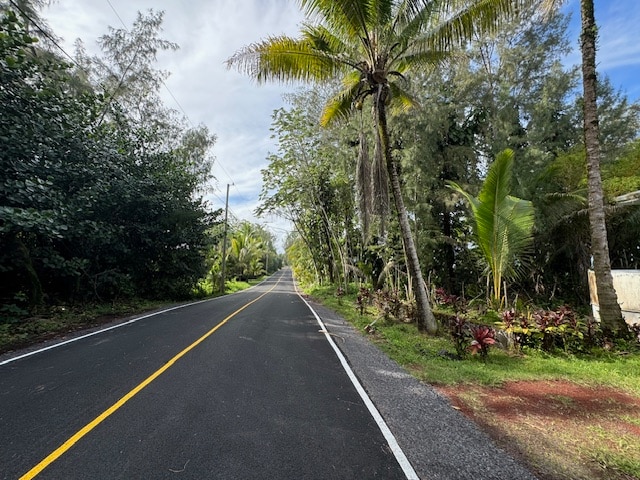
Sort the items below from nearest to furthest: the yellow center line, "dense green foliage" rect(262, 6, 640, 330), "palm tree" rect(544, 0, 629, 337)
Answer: the yellow center line → "palm tree" rect(544, 0, 629, 337) → "dense green foliage" rect(262, 6, 640, 330)

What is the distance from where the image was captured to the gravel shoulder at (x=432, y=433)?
2754 millimetres

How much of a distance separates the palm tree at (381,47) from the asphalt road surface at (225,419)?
14.4 ft

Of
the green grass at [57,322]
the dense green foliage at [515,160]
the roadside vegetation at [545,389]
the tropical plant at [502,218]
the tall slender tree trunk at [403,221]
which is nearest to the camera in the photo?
the roadside vegetation at [545,389]

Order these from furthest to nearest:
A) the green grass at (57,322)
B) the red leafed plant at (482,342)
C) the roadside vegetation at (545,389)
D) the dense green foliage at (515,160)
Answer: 1. the dense green foliage at (515,160)
2. the green grass at (57,322)
3. the red leafed plant at (482,342)
4. the roadside vegetation at (545,389)

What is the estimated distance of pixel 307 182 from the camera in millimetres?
20391

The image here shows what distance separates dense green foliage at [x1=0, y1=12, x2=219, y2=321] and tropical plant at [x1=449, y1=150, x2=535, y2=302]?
9.77 meters

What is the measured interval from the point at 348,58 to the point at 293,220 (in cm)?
1802

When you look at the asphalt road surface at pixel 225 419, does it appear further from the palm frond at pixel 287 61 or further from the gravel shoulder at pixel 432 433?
the palm frond at pixel 287 61

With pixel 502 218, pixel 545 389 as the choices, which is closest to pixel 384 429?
pixel 545 389

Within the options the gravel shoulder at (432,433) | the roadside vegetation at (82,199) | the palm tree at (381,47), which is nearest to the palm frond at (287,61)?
the palm tree at (381,47)

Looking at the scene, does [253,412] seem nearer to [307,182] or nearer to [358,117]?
[358,117]

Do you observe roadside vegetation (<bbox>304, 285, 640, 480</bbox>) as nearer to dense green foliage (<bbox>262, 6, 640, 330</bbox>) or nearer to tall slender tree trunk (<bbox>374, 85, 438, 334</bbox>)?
tall slender tree trunk (<bbox>374, 85, 438, 334</bbox>)

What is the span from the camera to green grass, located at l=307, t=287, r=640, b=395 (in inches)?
198

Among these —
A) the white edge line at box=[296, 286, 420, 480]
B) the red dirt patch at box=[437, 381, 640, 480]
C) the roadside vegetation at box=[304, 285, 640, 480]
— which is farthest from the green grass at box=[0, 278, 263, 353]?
the red dirt patch at box=[437, 381, 640, 480]
